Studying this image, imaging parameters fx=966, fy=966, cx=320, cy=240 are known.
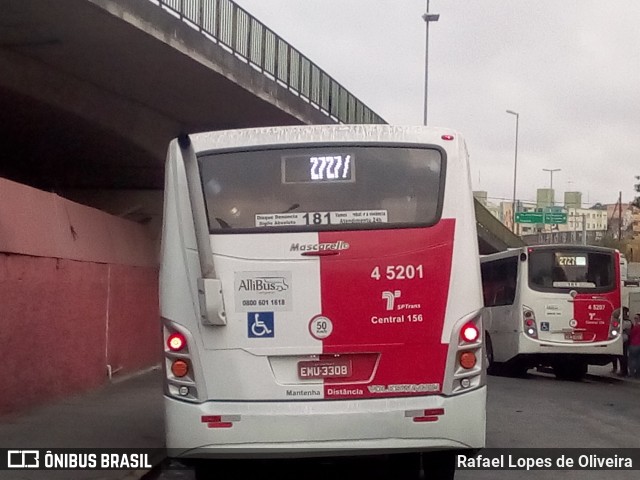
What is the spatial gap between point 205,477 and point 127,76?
10.6 meters

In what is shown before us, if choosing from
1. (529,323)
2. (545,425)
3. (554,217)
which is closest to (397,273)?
(545,425)

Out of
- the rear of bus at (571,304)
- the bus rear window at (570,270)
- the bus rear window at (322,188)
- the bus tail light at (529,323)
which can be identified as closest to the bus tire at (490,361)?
the rear of bus at (571,304)

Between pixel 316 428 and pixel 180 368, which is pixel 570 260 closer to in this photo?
pixel 316 428

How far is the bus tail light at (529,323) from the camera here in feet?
67.5

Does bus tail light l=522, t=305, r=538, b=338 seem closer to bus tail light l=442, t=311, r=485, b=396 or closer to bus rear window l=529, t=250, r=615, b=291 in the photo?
bus rear window l=529, t=250, r=615, b=291

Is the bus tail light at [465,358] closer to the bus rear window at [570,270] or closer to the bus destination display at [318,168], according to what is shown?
the bus destination display at [318,168]

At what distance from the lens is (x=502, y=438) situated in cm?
1101

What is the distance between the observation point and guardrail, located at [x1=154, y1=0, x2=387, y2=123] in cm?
1733

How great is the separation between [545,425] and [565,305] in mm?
8577

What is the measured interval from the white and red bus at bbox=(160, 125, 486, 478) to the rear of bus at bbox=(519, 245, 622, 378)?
13.7m

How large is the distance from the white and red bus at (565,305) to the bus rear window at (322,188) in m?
13.8

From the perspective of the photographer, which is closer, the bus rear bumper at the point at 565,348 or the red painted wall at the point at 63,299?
the red painted wall at the point at 63,299

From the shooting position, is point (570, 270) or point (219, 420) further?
point (570, 270)

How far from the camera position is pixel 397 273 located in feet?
23.5
